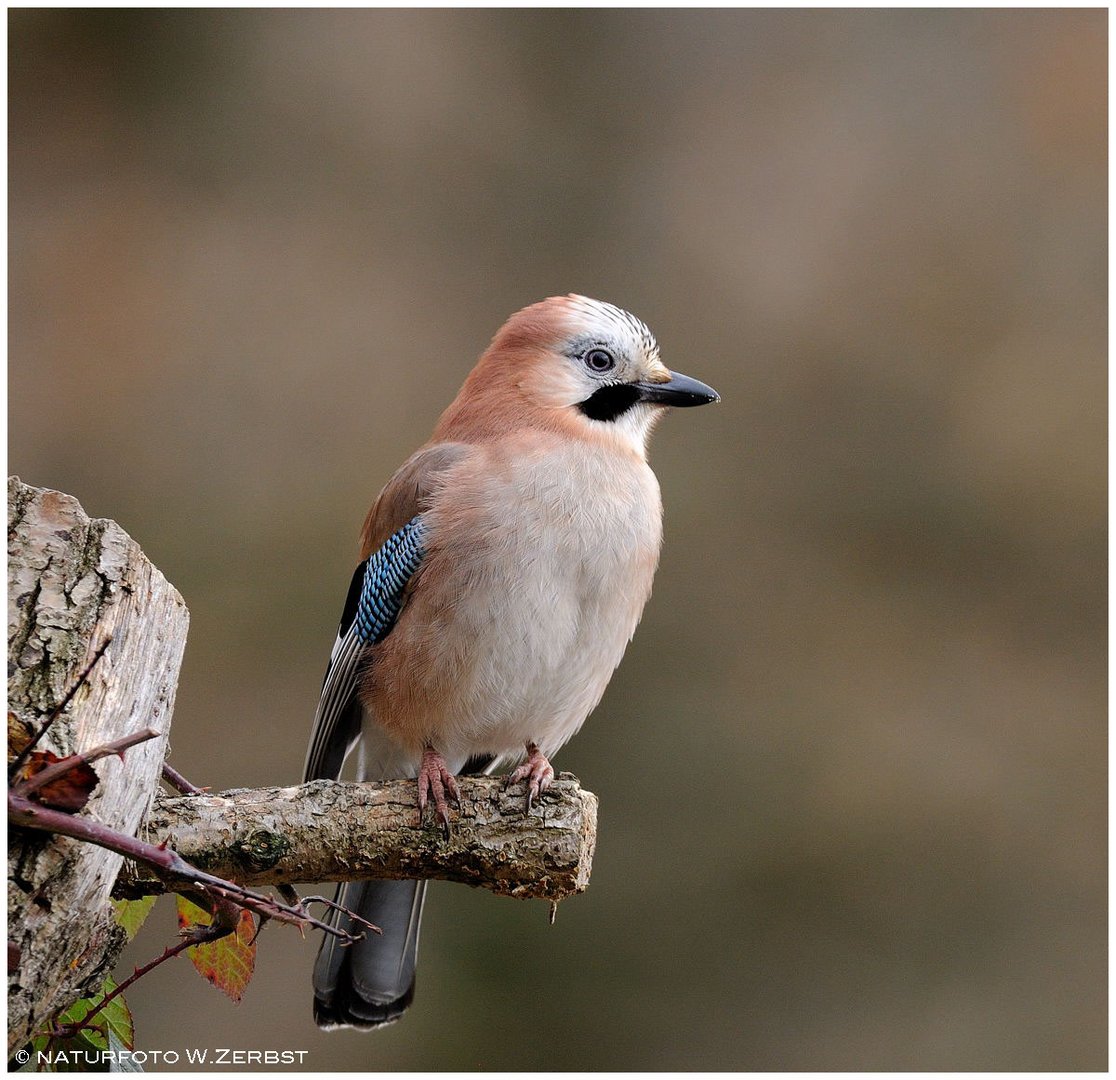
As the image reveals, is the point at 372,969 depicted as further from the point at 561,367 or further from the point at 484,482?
the point at 561,367

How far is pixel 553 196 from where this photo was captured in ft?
18.2

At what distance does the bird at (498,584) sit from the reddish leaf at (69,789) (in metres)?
0.95

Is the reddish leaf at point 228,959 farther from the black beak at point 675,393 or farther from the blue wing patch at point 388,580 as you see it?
the black beak at point 675,393

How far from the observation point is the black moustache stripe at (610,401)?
2.66 metres

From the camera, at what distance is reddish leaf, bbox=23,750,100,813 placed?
53.7 inches

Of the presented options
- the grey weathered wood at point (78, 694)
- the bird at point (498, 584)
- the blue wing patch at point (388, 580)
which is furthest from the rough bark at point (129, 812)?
the blue wing patch at point (388, 580)

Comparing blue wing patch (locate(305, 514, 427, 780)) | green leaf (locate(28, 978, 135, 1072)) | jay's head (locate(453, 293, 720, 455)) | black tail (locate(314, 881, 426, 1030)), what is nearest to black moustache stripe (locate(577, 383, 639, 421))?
jay's head (locate(453, 293, 720, 455))

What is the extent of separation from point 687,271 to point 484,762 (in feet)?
10.4

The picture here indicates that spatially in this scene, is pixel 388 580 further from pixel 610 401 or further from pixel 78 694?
pixel 78 694

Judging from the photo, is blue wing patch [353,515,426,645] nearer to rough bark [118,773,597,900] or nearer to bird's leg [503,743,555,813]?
bird's leg [503,743,555,813]

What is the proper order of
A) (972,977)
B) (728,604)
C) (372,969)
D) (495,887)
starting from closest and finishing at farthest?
(495,887) < (372,969) < (972,977) < (728,604)

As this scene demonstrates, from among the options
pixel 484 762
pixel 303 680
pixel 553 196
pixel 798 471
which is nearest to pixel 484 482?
pixel 484 762

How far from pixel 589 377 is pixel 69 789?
155 centimetres

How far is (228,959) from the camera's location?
184 centimetres
